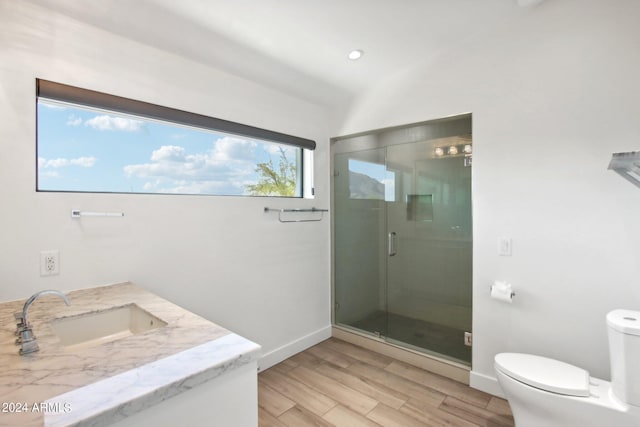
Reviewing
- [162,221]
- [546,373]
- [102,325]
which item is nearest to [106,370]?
[102,325]

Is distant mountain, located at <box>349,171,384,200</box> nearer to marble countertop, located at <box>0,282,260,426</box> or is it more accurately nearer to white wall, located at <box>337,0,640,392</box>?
white wall, located at <box>337,0,640,392</box>

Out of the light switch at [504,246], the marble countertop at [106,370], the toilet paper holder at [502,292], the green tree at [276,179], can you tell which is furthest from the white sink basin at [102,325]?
the light switch at [504,246]

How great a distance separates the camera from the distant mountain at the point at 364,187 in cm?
313

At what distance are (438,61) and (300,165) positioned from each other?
1.56m

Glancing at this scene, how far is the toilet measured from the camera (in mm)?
1521

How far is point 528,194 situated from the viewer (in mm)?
2193

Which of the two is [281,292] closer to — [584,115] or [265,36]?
[265,36]

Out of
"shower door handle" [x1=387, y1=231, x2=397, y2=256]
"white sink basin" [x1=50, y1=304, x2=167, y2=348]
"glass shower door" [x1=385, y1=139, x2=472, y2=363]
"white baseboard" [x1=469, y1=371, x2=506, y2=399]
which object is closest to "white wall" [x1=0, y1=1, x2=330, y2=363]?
"white sink basin" [x1=50, y1=304, x2=167, y2=348]

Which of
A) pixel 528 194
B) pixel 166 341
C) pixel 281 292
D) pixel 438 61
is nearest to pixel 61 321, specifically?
pixel 166 341

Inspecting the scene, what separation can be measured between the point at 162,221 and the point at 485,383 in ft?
8.75

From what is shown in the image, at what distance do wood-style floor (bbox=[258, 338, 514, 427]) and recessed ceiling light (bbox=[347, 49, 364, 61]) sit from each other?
105 inches

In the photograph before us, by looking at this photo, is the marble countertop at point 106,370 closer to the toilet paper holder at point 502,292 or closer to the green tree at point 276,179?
the green tree at point 276,179

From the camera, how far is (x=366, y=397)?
7.70 ft

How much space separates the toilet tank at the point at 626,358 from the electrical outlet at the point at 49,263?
2.96 meters
